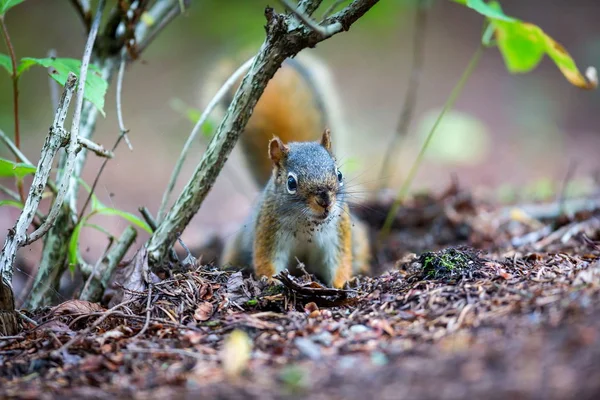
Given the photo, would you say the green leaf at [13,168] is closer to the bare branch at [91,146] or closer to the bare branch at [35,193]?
the bare branch at [35,193]

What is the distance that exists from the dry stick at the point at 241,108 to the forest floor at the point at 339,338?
0.21 meters

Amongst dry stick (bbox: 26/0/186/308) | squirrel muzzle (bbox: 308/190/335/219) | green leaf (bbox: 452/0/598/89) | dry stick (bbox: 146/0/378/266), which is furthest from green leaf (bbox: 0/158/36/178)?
green leaf (bbox: 452/0/598/89)

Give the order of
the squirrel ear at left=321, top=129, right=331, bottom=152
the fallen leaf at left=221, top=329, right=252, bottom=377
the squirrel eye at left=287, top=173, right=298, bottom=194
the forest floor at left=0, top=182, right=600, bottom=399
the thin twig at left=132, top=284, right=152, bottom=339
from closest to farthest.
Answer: the forest floor at left=0, top=182, right=600, bottom=399, the fallen leaf at left=221, top=329, right=252, bottom=377, the thin twig at left=132, top=284, right=152, bottom=339, the squirrel eye at left=287, top=173, right=298, bottom=194, the squirrel ear at left=321, top=129, right=331, bottom=152

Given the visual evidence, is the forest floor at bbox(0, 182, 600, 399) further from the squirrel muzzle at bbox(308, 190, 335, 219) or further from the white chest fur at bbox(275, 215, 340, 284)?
the white chest fur at bbox(275, 215, 340, 284)

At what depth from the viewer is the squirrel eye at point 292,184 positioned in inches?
103

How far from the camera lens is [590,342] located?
1.24m

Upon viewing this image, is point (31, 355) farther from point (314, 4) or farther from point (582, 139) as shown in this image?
point (582, 139)

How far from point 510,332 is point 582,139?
6.45 m

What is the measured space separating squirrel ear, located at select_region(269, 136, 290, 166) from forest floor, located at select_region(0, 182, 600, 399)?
69 centimetres

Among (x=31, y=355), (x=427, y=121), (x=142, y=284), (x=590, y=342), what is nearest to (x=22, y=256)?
(x=142, y=284)

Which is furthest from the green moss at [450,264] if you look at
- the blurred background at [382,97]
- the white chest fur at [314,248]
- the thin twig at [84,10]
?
the blurred background at [382,97]

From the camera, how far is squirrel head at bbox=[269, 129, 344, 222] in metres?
2.50

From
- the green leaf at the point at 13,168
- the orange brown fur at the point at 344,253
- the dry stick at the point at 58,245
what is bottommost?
the orange brown fur at the point at 344,253

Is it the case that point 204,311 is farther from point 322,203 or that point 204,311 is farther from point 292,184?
point 292,184
